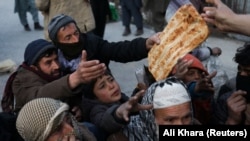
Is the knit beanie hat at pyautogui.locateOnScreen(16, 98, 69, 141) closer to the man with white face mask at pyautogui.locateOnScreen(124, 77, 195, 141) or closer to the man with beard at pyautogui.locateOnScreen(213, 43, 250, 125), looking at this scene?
the man with white face mask at pyautogui.locateOnScreen(124, 77, 195, 141)

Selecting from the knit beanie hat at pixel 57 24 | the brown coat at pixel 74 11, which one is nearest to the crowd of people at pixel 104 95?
the knit beanie hat at pixel 57 24

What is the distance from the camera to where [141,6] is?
762cm

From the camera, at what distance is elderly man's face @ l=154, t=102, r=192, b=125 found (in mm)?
2475

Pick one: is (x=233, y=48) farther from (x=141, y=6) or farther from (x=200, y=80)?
(x=200, y=80)

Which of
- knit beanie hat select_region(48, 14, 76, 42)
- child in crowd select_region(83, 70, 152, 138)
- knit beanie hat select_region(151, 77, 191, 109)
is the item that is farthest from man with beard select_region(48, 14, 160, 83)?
knit beanie hat select_region(151, 77, 191, 109)

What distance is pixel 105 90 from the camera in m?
2.84

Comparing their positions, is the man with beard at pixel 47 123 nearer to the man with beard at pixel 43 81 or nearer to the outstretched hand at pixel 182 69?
the man with beard at pixel 43 81

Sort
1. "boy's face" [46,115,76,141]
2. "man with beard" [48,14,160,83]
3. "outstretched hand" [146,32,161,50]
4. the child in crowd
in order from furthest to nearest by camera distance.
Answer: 1. "man with beard" [48,14,160,83]
2. "outstretched hand" [146,32,161,50]
3. the child in crowd
4. "boy's face" [46,115,76,141]

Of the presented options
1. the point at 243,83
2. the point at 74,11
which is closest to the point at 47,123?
the point at 243,83

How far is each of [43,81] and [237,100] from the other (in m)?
1.20

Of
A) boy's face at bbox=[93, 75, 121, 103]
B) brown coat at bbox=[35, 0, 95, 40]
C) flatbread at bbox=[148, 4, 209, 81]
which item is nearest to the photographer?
boy's face at bbox=[93, 75, 121, 103]

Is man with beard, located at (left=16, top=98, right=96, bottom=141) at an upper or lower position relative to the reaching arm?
lower

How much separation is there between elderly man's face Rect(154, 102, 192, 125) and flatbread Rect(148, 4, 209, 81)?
589mm

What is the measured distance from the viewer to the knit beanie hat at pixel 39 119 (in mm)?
2260
